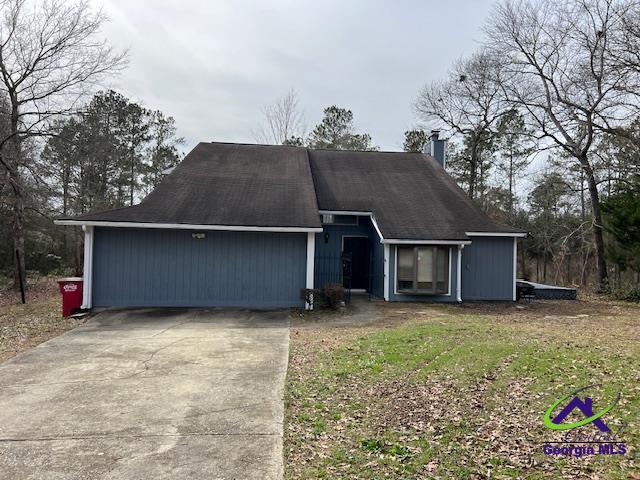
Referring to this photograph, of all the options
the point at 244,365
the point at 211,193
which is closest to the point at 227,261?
the point at 211,193

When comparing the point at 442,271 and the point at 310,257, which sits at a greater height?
Result: the point at 310,257

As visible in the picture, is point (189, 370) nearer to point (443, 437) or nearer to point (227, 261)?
point (443, 437)

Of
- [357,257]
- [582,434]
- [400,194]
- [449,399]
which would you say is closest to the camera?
[582,434]

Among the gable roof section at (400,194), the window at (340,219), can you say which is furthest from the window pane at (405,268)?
the window at (340,219)

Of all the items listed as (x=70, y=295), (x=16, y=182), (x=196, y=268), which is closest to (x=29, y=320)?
(x=70, y=295)

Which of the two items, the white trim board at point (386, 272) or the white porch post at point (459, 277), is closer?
the white trim board at point (386, 272)

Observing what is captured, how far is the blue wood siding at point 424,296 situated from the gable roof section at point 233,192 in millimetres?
2826

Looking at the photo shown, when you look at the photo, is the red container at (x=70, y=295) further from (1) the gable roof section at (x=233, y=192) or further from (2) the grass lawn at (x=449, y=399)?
(2) the grass lawn at (x=449, y=399)

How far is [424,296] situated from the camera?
45.2ft

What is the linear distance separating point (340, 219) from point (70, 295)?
8.32 m

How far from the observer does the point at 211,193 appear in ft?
45.1

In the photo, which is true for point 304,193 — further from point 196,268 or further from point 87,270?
point 87,270

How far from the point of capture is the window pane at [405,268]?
527 inches

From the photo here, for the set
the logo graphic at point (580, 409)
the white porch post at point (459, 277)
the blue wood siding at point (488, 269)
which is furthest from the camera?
the blue wood siding at point (488, 269)
